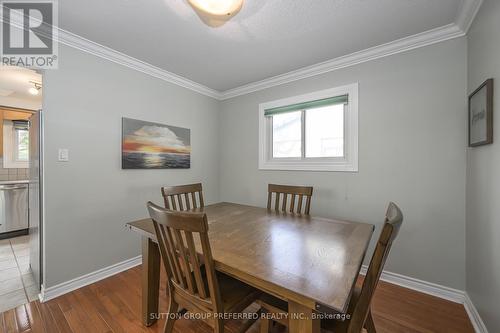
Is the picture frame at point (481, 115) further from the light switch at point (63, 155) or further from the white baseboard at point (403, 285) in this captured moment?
the light switch at point (63, 155)

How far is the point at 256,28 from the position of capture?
1788mm

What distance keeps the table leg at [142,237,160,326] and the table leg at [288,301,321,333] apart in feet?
3.60

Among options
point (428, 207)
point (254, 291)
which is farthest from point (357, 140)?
point (254, 291)

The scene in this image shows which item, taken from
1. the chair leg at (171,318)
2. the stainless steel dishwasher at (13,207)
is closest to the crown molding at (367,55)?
the chair leg at (171,318)

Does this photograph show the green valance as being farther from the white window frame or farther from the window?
the window

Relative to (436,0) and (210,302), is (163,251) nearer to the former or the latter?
(210,302)

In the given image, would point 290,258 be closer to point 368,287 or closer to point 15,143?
point 368,287

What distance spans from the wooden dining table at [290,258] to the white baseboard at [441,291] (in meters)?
1.02

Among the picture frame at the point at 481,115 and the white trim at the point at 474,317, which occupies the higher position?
the picture frame at the point at 481,115

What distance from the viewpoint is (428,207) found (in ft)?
6.14

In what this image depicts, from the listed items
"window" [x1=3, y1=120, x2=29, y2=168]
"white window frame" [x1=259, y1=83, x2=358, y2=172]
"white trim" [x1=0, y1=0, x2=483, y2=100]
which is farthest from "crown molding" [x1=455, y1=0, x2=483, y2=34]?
"window" [x1=3, y1=120, x2=29, y2=168]

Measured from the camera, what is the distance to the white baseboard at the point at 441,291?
149 centimetres

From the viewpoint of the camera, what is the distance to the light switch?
186 cm

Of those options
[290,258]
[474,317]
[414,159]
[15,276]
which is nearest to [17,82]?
[15,276]
